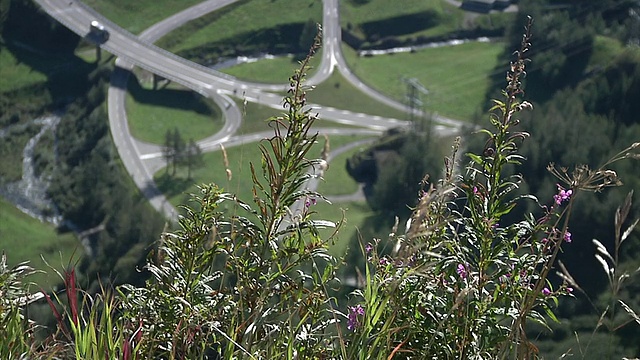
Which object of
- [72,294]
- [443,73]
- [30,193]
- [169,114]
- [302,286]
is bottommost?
[30,193]

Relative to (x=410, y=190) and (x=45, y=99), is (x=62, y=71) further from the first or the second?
(x=410, y=190)

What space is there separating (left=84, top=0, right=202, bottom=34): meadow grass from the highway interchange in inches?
39.8

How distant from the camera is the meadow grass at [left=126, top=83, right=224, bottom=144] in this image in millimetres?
72812

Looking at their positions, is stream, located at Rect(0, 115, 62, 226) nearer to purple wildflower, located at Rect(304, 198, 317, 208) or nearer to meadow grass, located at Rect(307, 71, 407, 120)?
meadow grass, located at Rect(307, 71, 407, 120)

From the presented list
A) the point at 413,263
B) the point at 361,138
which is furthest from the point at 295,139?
the point at 361,138

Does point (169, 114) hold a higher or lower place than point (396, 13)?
lower

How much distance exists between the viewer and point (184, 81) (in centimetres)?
7888

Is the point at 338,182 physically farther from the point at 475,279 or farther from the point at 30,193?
the point at 475,279

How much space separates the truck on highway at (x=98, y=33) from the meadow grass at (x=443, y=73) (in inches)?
914

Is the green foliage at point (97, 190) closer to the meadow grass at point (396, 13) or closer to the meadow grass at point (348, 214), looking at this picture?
the meadow grass at point (348, 214)

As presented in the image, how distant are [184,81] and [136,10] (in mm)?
A: 15518

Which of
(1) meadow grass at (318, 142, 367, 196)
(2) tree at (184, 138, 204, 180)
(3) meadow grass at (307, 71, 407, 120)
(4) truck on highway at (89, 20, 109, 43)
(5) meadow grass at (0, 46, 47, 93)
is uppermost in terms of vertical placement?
(4) truck on highway at (89, 20, 109, 43)

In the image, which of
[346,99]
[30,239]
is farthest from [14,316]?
[346,99]

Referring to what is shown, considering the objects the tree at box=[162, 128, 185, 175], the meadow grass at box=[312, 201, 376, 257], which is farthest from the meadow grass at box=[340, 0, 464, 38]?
the meadow grass at box=[312, 201, 376, 257]
